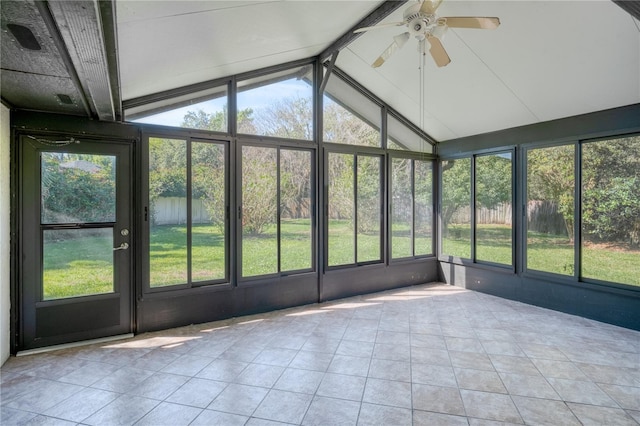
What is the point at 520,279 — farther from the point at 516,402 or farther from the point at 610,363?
the point at 516,402

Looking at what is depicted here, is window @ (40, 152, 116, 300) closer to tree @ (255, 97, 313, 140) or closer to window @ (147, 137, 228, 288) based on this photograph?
window @ (147, 137, 228, 288)

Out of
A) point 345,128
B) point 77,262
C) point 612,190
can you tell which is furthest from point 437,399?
point 345,128

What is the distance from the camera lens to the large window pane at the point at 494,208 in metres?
5.14

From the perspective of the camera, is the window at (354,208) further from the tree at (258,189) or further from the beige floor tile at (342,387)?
the beige floor tile at (342,387)

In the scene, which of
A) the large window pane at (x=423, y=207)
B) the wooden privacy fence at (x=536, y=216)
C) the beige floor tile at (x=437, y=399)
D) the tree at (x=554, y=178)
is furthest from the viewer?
the large window pane at (x=423, y=207)

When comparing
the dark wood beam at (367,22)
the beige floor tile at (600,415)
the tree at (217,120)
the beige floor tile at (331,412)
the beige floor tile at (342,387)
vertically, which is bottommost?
the beige floor tile at (600,415)

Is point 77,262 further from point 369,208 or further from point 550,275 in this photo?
point 550,275

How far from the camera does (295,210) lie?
4.73m

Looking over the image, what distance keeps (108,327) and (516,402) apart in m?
3.96

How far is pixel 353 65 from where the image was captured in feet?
16.2

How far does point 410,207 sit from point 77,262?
194 inches

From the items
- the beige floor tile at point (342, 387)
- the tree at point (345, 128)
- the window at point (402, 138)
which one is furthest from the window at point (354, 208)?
the beige floor tile at point (342, 387)

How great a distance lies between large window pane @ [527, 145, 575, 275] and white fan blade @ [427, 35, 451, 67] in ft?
8.58

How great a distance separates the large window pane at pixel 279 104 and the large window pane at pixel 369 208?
113 cm
